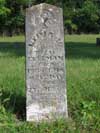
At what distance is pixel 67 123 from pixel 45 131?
0.45 metres

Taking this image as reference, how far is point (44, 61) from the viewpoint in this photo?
7.25 metres

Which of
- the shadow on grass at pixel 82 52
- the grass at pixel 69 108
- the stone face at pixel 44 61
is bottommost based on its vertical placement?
the shadow on grass at pixel 82 52

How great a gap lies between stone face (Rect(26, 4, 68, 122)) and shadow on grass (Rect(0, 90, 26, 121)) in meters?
0.39

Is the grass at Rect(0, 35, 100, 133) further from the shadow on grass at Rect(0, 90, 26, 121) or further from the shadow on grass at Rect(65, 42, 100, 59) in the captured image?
the shadow on grass at Rect(65, 42, 100, 59)

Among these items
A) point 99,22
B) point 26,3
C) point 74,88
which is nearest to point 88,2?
point 99,22

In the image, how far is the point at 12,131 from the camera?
6.79 meters

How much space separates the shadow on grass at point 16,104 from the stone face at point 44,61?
0.39m

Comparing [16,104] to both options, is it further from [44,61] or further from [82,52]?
[82,52]

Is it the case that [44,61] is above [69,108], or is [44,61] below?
A: above

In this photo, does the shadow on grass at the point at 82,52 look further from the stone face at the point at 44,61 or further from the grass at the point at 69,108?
the stone face at the point at 44,61

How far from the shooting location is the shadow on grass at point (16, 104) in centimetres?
767

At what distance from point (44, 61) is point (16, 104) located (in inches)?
46.7

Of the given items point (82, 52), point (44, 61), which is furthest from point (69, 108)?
point (82, 52)

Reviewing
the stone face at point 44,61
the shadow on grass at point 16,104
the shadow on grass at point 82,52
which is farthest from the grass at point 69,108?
the shadow on grass at point 82,52
